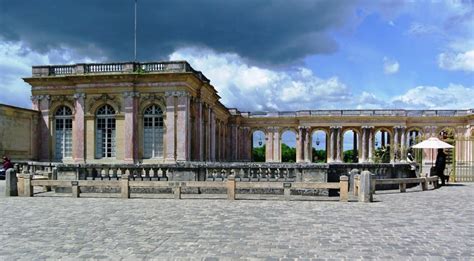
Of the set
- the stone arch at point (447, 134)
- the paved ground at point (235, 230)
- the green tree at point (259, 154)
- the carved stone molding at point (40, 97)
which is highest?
the carved stone molding at point (40, 97)

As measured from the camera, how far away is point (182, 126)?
26.2 metres

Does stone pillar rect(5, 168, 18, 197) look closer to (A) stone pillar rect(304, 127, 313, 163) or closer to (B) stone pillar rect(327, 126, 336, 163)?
(A) stone pillar rect(304, 127, 313, 163)

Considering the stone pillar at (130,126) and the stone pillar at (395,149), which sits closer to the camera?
the stone pillar at (130,126)

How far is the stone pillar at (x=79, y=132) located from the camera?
27094 millimetres

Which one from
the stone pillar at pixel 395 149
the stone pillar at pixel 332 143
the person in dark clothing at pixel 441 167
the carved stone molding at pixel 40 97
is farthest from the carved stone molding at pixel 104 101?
the stone pillar at pixel 332 143

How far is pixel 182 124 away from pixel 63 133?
7.98 metres

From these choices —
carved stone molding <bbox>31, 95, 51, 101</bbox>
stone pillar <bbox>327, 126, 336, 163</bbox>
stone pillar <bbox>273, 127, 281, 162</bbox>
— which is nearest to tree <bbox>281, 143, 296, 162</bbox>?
stone pillar <bbox>327, 126, 336, 163</bbox>

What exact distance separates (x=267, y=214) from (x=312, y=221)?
128 centimetres

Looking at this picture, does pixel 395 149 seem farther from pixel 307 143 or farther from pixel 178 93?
pixel 178 93

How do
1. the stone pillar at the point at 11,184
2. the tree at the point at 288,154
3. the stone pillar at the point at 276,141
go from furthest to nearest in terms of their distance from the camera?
the tree at the point at 288,154 < the stone pillar at the point at 276,141 < the stone pillar at the point at 11,184

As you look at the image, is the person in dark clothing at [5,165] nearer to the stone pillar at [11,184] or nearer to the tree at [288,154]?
the stone pillar at [11,184]

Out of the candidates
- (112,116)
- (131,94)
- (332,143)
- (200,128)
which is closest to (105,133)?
(112,116)

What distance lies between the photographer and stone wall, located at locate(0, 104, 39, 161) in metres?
25.9

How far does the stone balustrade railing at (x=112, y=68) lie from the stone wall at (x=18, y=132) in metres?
2.74
